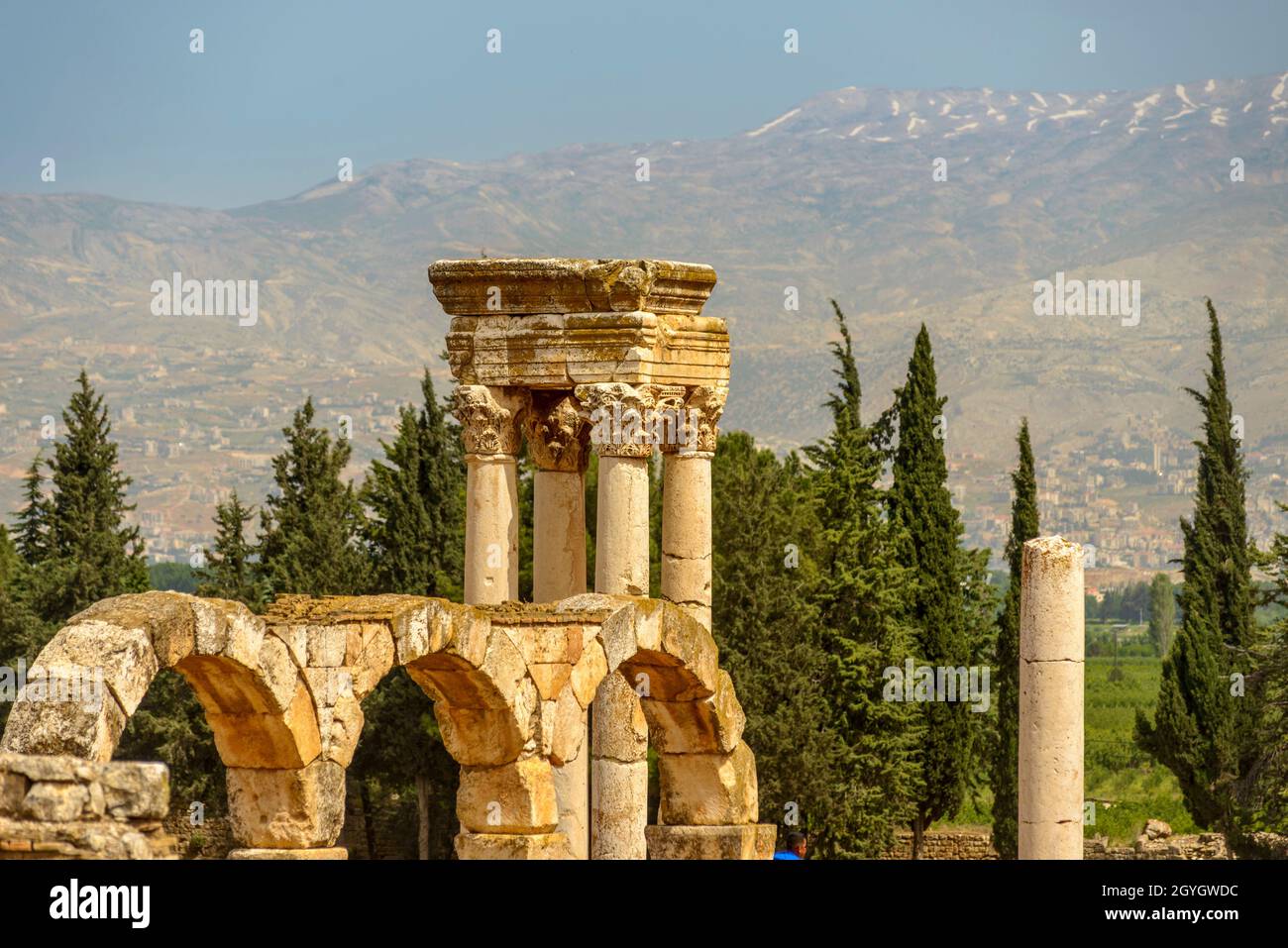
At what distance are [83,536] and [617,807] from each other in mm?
37320

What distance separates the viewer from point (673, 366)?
34.8 meters

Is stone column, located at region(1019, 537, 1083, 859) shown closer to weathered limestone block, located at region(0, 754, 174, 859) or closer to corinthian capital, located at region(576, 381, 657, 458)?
corinthian capital, located at region(576, 381, 657, 458)

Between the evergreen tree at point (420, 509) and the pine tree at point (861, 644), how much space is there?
8.28m

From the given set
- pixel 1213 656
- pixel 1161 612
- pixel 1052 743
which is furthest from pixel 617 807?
pixel 1161 612

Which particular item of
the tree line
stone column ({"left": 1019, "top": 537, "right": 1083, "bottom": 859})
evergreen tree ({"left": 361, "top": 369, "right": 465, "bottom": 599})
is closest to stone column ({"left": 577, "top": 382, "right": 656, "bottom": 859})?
stone column ({"left": 1019, "top": 537, "right": 1083, "bottom": 859})

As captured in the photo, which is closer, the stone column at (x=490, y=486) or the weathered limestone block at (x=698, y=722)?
the weathered limestone block at (x=698, y=722)

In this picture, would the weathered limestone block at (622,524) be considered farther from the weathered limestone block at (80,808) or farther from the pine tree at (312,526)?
the pine tree at (312,526)

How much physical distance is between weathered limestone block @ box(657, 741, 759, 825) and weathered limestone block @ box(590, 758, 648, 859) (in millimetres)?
→ 1860

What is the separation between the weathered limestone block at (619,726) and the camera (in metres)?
29.1

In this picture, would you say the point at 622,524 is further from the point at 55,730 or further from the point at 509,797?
the point at 55,730

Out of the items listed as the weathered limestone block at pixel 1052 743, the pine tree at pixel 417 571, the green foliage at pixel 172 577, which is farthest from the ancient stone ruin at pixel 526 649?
the green foliage at pixel 172 577

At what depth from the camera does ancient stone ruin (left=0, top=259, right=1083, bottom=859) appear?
20.4 m

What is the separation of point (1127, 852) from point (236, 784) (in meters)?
38.0
